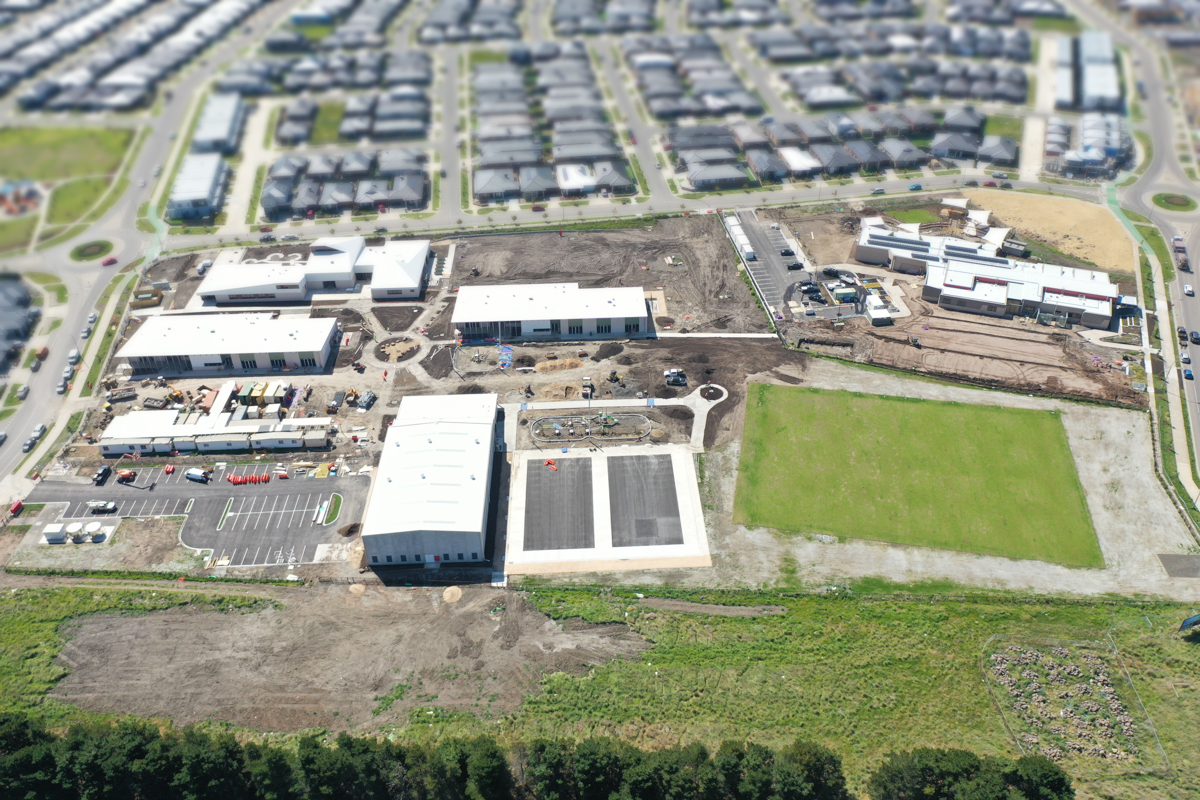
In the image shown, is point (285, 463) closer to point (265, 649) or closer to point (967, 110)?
point (265, 649)

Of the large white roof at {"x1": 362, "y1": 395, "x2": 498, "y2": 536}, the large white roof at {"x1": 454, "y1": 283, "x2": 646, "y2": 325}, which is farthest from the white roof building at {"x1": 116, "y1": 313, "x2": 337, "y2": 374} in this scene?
the large white roof at {"x1": 454, "y1": 283, "x2": 646, "y2": 325}

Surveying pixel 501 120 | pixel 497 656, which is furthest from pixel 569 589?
pixel 501 120

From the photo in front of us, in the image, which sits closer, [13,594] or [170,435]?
[13,594]

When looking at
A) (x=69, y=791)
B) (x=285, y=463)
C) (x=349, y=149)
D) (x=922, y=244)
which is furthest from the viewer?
(x=349, y=149)

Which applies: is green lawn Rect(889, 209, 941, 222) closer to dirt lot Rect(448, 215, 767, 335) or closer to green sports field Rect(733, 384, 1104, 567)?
dirt lot Rect(448, 215, 767, 335)

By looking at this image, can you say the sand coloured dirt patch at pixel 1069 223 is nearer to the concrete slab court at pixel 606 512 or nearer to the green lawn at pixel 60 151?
the concrete slab court at pixel 606 512
